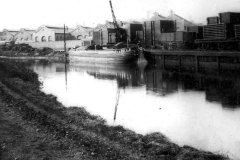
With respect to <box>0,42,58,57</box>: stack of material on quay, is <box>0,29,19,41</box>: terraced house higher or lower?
higher

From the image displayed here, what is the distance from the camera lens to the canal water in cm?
716

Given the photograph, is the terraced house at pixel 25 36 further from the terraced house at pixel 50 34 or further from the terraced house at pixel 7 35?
the terraced house at pixel 50 34

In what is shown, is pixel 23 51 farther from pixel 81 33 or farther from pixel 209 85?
pixel 209 85

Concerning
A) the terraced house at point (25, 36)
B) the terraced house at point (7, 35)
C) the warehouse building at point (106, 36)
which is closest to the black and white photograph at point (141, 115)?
the warehouse building at point (106, 36)

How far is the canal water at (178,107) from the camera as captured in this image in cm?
716

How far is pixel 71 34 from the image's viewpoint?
5138cm

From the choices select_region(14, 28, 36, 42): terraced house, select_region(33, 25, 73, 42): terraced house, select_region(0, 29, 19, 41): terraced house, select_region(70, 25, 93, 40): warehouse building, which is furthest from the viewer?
select_region(0, 29, 19, 41): terraced house

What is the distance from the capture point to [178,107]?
10.5 metres

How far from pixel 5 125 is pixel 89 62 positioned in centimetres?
2790

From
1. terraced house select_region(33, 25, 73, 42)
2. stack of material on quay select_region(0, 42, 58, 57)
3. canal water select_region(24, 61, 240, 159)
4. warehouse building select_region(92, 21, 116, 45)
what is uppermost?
terraced house select_region(33, 25, 73, 42)

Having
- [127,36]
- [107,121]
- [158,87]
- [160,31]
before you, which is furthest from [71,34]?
[107,121]

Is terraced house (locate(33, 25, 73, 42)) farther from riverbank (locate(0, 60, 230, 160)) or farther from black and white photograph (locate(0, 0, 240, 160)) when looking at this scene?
riverbank (locate(0, 60, 230, 160))

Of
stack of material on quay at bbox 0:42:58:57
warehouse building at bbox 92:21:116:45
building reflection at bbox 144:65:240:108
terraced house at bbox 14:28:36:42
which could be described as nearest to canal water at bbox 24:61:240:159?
building reflection at bbox 144:65:240:108

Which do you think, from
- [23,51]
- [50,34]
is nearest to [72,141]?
[23,51]
